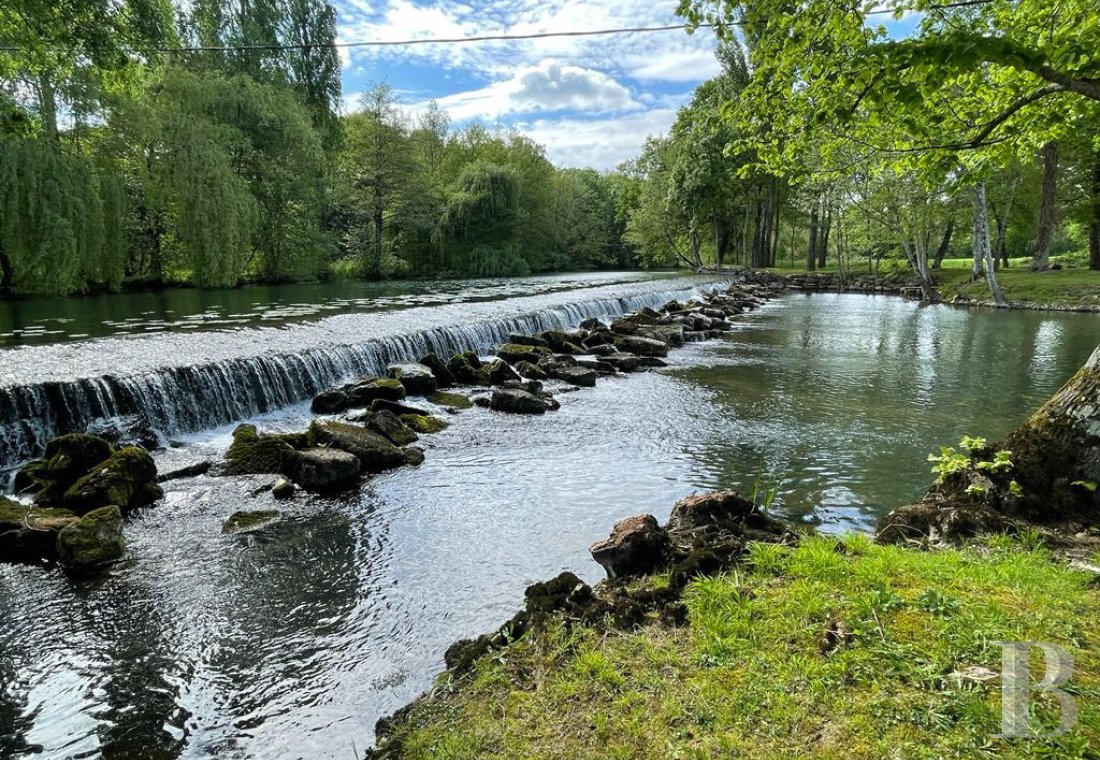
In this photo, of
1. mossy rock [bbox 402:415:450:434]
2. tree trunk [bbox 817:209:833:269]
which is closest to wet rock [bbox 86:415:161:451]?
mossy rock [bbox 402:415:450:434]

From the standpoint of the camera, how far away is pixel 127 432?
8992 millimetres

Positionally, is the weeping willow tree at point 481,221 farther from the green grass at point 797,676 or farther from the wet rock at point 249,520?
the green grass at point 797,676

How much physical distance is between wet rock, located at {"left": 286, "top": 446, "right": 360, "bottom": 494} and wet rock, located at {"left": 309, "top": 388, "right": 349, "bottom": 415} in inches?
138

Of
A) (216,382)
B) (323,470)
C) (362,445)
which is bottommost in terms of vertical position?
(323,470)

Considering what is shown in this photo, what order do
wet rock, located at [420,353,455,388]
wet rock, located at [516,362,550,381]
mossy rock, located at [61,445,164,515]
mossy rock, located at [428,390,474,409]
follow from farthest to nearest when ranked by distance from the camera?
wet rock, located at [516,362,550,381]
wet rock, located at [420,353,455,388]
mossy rock, located at [428,390,474,409]
mossy rock, located at [61,445,164,515]

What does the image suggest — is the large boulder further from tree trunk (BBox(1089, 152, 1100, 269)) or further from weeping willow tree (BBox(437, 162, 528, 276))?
tree trunk (BBox(1089, 152, 1100, 269))

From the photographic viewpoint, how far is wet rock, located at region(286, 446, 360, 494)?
7.50 m

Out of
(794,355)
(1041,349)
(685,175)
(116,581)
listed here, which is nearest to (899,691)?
(116,581)

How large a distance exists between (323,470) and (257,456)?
4.39 feet

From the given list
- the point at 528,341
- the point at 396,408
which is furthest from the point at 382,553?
the point at 528,341

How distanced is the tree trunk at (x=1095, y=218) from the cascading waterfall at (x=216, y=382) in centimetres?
3540

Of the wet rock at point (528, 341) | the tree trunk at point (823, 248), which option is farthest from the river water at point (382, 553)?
the tree trunk at point (823, 248)

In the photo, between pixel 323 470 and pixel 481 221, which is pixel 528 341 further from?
pixel 481 221

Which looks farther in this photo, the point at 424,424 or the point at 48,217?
the point at 48,217
